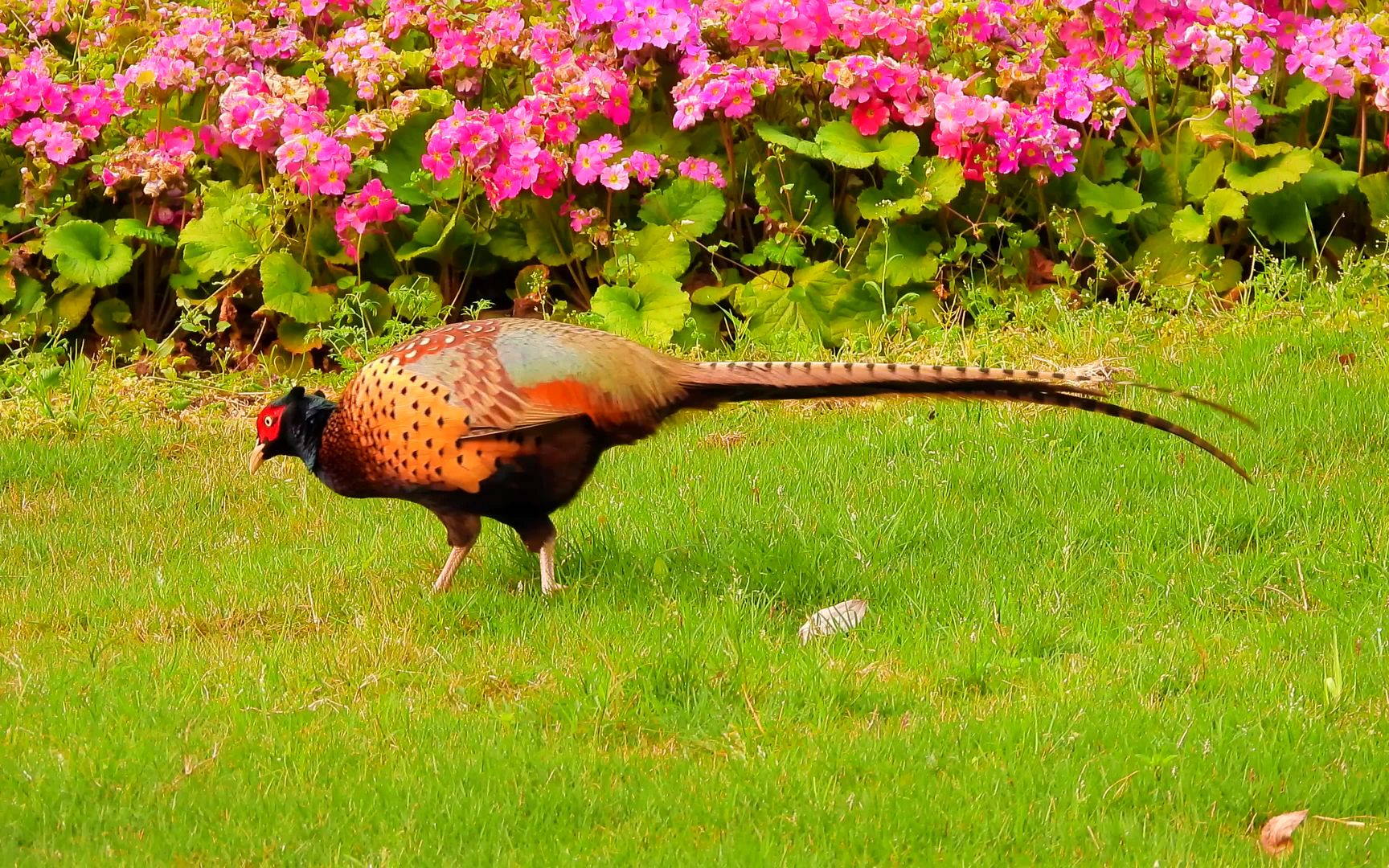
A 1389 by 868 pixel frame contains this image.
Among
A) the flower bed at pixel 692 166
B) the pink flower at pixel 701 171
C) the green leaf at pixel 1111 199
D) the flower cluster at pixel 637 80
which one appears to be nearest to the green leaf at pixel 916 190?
the flower bed at pixel 692 166

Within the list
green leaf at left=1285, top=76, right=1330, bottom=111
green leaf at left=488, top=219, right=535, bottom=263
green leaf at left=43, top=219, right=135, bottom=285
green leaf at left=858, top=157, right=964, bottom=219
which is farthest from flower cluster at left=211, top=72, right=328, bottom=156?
green leaf at left=1285, top=76, right=1330, bottom=111

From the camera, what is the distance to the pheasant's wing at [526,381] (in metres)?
5.02

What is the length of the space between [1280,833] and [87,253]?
6889 mm

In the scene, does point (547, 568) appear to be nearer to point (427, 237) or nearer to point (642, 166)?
point (642, 166)

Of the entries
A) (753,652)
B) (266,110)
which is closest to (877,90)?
(266,110)

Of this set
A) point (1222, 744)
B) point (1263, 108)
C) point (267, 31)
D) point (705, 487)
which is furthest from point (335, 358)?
point (1222, 744)

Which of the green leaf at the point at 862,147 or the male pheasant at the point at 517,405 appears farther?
the green leaf at the point at 862,147

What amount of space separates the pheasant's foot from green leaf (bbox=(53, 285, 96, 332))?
4485 millimetres

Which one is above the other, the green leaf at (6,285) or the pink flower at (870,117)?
the pink flower at (870,117)

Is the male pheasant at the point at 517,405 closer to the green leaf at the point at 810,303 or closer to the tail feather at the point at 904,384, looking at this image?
the tail feather at the point at 904,384

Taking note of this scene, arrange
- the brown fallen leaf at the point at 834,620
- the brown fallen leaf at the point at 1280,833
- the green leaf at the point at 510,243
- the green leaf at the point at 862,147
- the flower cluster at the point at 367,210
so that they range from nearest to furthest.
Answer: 1. the brown fallen leaf at the point at 1280,833
2. the brown fallen leaf at the point at 834,620
3. the green leaf at the point at 862,147
4. the flower cluster at the point at 367,210
5. the green leaf at the point at 510,243

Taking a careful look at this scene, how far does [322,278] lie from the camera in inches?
347

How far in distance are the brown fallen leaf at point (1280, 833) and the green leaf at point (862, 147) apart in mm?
4876

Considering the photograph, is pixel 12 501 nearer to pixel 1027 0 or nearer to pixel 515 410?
pixel 515 410
